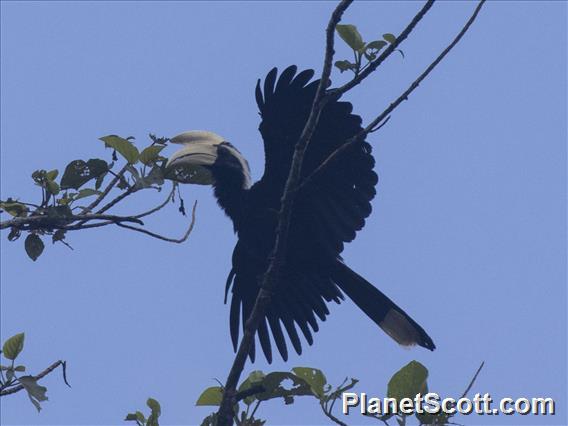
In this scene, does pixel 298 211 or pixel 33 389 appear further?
pixel 298 211

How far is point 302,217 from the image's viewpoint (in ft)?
21.7

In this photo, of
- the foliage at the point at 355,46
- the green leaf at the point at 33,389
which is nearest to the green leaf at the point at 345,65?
the foliage at the point at 355,46

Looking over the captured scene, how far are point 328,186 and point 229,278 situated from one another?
59.7 inches

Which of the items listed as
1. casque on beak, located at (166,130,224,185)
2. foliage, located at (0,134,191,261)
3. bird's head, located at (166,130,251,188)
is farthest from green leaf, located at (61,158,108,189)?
bird's head, located at (166,130,251,188)

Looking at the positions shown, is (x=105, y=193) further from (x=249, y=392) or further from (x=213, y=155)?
(x=213, y=155)

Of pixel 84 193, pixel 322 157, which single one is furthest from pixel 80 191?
pixel 322 157

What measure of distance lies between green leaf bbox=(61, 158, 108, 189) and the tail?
118 inches

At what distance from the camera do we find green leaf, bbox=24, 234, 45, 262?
422 centimetres

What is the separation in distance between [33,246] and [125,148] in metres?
0.59

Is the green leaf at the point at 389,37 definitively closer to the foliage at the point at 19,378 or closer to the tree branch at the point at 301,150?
the tree branch at the point at 301,150

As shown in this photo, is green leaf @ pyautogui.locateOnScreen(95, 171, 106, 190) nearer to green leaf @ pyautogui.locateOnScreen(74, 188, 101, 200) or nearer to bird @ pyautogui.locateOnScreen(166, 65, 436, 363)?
green leaf @ pyautogui.locateOnScreen(74, 188, 101, 200)

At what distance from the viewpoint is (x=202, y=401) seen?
15.5ft

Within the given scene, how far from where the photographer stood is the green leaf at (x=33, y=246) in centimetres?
422

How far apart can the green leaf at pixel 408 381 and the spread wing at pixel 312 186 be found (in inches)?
99.8
